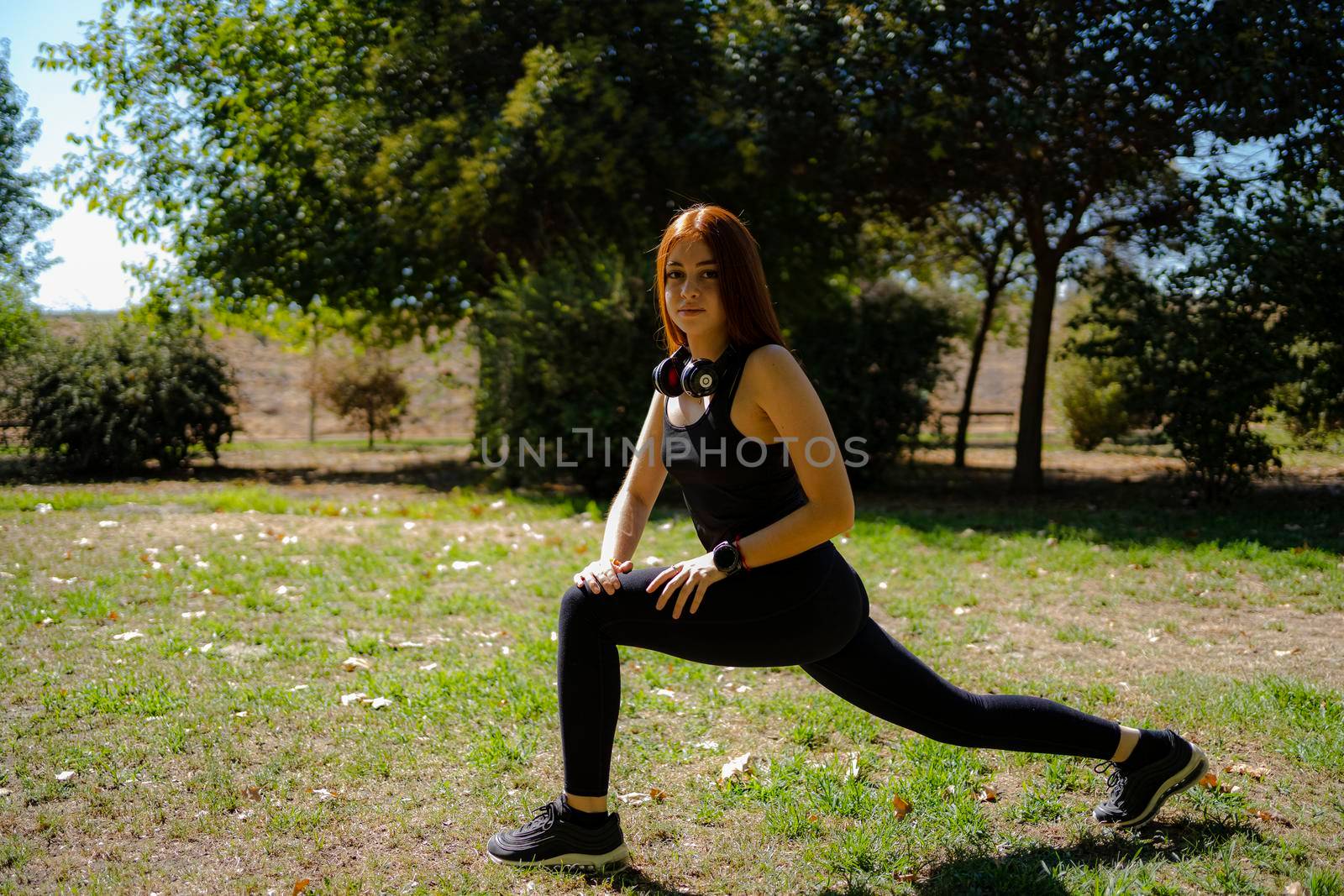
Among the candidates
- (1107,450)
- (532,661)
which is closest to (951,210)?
(1107,450)

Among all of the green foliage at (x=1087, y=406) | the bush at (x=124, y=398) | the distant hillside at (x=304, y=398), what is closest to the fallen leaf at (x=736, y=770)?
the bush at (x=124, y=398)

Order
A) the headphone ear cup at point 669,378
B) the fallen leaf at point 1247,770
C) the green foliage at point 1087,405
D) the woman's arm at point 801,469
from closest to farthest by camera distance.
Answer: the woman's arm at point 801,469 < the headphone ear cup at point 669,378 < the fallen leaf at point 1247,770 < the green foliage at point 1087,405

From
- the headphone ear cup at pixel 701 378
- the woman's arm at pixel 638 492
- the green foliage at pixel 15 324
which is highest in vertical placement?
the green foliage at pixel 15 324

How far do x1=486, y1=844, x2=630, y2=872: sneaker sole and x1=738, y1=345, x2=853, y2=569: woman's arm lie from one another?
95 centimetres

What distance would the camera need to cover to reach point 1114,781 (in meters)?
2.86

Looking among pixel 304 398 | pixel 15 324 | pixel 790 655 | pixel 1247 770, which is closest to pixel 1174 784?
pixel 1247 770

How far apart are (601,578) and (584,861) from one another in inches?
31.9

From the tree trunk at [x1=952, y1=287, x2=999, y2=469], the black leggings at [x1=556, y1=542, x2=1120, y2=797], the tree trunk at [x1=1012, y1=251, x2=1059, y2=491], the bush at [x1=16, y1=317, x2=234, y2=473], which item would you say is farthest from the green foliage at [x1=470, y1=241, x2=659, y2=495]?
the black leggings at [x1=556, y1=542, x2=1120, y2=797]

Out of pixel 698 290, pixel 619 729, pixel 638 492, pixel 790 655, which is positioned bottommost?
pixel 619 729

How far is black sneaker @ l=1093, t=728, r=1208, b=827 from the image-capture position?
9.07ft

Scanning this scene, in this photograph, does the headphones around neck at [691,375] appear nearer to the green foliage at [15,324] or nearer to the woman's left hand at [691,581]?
the woman's left hand at [691,581]

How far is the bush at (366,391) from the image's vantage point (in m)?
20.8

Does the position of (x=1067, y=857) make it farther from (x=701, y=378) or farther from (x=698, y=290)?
(x=698, y=290)

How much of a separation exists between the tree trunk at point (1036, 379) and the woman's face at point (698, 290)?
32.2 feet
